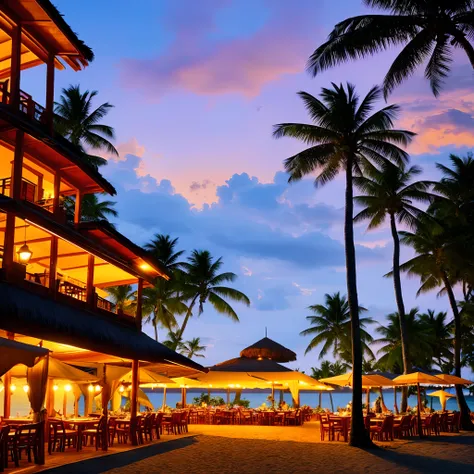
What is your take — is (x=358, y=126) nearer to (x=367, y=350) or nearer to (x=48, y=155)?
(x=48, y=155)

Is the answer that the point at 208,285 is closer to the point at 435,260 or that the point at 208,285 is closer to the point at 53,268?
the point at 435,260

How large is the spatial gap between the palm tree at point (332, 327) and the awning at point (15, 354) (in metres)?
43.9

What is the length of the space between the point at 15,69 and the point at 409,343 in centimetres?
3946

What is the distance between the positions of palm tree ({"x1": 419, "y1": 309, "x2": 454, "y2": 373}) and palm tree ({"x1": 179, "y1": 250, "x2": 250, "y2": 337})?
1676 centimetres

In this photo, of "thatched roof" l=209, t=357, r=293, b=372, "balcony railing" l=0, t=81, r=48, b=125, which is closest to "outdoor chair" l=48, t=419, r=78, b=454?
"balcony railing" l=0, t=81, r=48, b=125

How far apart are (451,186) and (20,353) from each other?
30439 millimetres

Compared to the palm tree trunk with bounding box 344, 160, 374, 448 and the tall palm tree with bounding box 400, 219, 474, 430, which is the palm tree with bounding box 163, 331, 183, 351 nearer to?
the tall palm tree with bounding box 400, 219, 474, 430

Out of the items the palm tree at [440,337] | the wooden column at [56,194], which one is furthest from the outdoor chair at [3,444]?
the palm tree at [440,337]

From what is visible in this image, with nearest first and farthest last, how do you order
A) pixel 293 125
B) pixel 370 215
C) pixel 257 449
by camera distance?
pixel 257 449 < pixel 293 125 < pixel 370 215

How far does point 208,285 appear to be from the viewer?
5159 centimetres

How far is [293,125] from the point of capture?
25.2 m

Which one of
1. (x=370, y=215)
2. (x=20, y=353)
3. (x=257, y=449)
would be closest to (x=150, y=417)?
(x=257, y=449)

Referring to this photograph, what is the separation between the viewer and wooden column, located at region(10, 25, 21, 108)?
18.6m

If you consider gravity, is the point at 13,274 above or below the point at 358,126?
below
